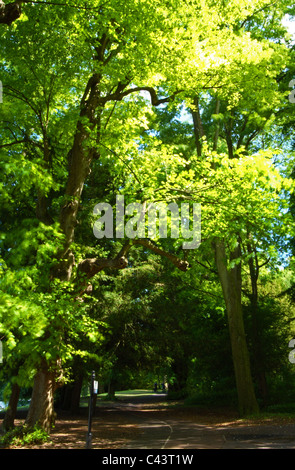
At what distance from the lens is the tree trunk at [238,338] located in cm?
1660

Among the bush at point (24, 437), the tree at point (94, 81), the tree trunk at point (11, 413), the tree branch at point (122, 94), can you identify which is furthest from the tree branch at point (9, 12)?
Result: the tree trunk at point (11, 413)

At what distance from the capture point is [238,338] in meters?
17.3

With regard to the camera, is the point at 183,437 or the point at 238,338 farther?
the point at 238,338

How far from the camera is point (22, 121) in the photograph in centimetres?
1266

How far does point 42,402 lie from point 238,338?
925cm

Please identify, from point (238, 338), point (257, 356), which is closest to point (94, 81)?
point (238, 338)

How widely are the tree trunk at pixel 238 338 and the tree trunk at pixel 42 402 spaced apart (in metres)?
8.05

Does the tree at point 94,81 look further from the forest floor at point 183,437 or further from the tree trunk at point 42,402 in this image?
the forest floor at point 183,437

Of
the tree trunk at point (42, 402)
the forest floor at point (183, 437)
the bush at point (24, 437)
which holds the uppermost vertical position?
the tree trunk at point (42, 402)

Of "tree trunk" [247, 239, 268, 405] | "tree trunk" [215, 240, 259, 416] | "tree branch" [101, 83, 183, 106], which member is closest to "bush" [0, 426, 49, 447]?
"tree branch" [101, 83, 183, 106]

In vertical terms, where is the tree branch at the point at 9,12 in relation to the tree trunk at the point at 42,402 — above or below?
above

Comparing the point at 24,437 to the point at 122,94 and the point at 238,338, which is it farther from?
the point at 238,338

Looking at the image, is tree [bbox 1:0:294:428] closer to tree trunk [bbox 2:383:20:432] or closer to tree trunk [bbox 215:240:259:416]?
tree trunk [bbox 2:383:20:432]
